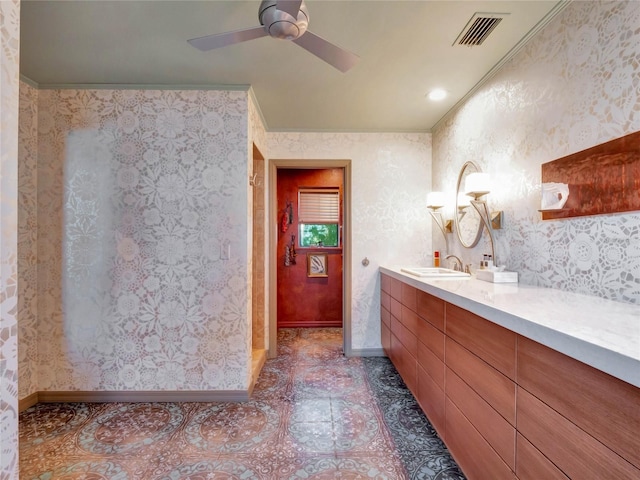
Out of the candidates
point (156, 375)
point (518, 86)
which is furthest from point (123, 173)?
point (518, 86)

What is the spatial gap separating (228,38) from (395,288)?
7.00ft

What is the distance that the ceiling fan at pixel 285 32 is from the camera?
123 cm

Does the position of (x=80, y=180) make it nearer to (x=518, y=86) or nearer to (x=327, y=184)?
(x=327, y=184)

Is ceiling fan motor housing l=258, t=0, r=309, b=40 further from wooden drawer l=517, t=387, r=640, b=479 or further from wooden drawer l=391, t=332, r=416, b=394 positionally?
wooden drawer l=391, t=332, r=416, b=394

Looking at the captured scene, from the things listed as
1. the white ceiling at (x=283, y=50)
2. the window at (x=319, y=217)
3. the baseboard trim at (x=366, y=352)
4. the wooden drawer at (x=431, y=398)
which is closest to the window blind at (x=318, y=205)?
the window at (x=319, y=217)

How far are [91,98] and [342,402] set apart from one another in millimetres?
3024

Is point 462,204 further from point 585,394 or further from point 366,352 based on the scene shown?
point 585,394

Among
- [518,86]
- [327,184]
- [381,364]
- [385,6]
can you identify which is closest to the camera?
[385,6]

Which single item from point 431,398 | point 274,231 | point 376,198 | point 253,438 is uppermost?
point 376,198

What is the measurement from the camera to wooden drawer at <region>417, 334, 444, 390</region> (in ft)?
5.45

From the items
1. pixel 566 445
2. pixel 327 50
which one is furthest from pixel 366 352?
pixel 327 50

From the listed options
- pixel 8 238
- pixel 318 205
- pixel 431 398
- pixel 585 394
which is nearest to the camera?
pixel 8 238

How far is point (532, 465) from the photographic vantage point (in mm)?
968

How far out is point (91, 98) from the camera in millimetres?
2232
